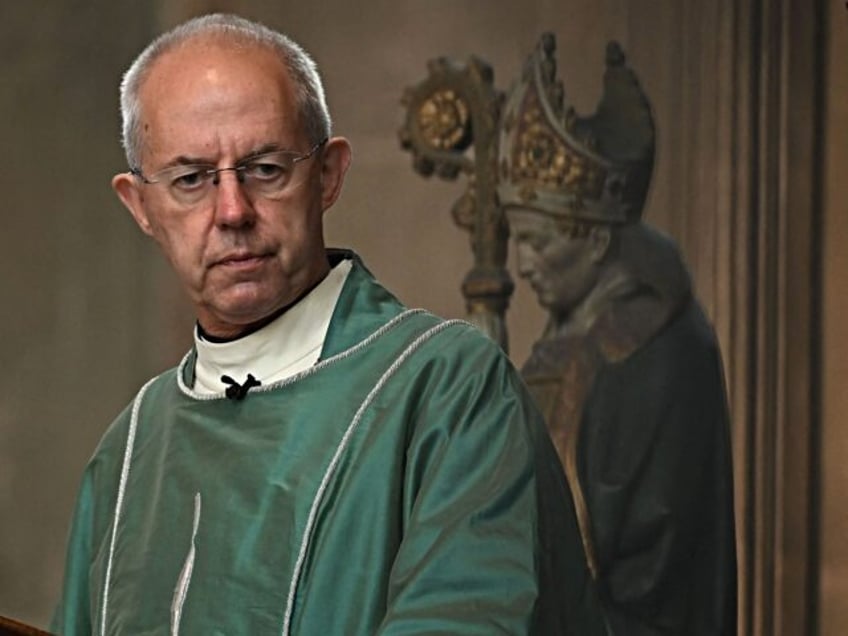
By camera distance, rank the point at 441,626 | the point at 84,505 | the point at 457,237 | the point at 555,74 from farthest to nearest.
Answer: the point at 457,237, the point at 555,74, the point at 84,505, the point at 441,626

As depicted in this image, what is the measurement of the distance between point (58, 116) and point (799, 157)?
336cm

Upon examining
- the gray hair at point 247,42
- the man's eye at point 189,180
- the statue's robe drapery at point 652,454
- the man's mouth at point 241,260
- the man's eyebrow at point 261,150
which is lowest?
the statue's robe drapery at point 652,454

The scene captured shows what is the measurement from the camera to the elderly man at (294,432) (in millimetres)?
3053

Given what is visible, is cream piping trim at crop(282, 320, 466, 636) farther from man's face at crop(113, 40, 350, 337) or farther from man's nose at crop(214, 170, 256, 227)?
Result: man's nose at crop(214, 170, 256, 227)

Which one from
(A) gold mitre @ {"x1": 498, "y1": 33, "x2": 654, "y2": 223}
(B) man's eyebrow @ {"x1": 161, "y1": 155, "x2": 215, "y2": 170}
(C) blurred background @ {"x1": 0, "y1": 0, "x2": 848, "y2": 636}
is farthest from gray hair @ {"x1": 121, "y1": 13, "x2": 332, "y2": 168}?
(A) gold mitre @ {"x1": 498, "y1": 33, "x2": 654, "y2": 223}

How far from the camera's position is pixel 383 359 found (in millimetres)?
3416

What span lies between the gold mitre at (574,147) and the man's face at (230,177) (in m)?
2.18

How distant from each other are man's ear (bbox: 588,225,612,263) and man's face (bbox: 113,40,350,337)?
2203 millimetres

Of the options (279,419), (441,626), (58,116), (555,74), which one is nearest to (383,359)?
(279,419)

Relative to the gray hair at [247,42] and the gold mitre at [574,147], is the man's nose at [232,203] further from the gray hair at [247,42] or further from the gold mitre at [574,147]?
the gold mitre at [574,147]

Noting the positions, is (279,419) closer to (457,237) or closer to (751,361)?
(751,361)

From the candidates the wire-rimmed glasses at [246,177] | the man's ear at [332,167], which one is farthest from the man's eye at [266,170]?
the man's ear at [332,167]

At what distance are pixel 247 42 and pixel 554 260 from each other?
2.49 metres

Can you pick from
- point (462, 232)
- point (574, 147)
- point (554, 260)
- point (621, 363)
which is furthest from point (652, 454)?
point (462, 232)
